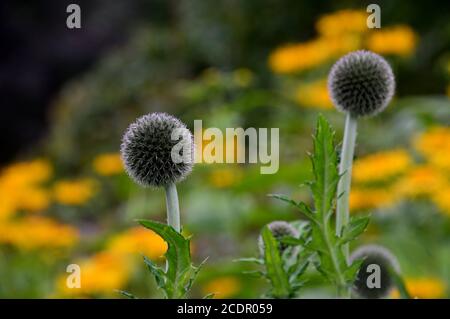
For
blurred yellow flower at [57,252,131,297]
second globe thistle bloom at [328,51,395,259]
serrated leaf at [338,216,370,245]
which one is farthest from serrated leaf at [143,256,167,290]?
blurred yellow flower at [57,252,131,297]

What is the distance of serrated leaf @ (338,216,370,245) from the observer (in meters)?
1.02

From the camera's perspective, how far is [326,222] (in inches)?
43.5

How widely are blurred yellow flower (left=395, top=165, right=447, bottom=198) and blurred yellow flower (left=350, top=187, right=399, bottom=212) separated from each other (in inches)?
4.6

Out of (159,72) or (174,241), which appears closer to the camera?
(174,241)

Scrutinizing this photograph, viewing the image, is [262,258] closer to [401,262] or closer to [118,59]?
[401,262]

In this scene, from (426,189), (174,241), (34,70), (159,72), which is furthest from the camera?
(34,70)

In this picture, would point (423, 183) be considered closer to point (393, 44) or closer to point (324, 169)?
point (393, 44)

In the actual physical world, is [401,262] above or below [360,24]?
below

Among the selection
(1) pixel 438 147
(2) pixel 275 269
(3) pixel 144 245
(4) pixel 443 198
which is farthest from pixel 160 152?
(1) pixel 438 147

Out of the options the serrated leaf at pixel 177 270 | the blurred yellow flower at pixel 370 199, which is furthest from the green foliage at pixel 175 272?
the blurred yellow flower at pixel 370 199

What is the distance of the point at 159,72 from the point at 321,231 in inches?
241

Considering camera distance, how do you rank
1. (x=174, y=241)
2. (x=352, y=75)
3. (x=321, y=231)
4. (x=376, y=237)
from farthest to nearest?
(x=376, y=237)
(x=352, y=75)
(x=321, y=231)
(x=174, y=241)

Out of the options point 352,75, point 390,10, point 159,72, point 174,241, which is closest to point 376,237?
point 352,75

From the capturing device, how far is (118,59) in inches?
289
